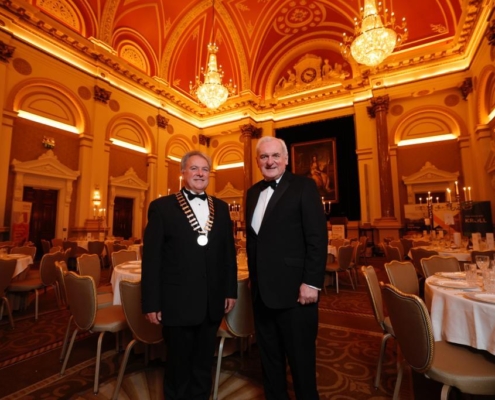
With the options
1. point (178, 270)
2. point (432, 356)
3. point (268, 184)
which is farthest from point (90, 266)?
point (432, 356)

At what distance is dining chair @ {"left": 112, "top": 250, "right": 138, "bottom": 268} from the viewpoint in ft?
12.8

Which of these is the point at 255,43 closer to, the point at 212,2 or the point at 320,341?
the point at 212,2

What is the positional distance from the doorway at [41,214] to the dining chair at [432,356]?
952 cm

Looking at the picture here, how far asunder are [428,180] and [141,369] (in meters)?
10.9

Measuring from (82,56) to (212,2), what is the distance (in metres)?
5.57

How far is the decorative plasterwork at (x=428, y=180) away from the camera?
9953 millimetres

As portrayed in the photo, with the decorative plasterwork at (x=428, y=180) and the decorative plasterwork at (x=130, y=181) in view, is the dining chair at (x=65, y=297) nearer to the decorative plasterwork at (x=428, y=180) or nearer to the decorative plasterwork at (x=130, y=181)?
the decorative plasterwork at (x=130, y=181)

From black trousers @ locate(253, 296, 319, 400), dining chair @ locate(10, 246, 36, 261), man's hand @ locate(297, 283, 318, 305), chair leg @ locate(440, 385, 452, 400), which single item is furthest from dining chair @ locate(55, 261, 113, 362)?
chair leg @ locate(440, 385, 452, 400)

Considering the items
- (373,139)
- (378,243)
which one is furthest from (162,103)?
(378,243)

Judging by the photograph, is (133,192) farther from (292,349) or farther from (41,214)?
(292,349)

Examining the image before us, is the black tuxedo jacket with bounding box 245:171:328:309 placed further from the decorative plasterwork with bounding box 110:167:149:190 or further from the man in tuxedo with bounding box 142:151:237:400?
the decorative plasterwork with bounding box 110:167:149:190

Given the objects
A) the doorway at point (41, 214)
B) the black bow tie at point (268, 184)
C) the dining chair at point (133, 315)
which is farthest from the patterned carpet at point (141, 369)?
the doorway at point (41, 214)

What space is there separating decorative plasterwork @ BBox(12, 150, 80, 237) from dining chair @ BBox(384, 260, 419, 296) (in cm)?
905

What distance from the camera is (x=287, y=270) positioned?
1.56m
